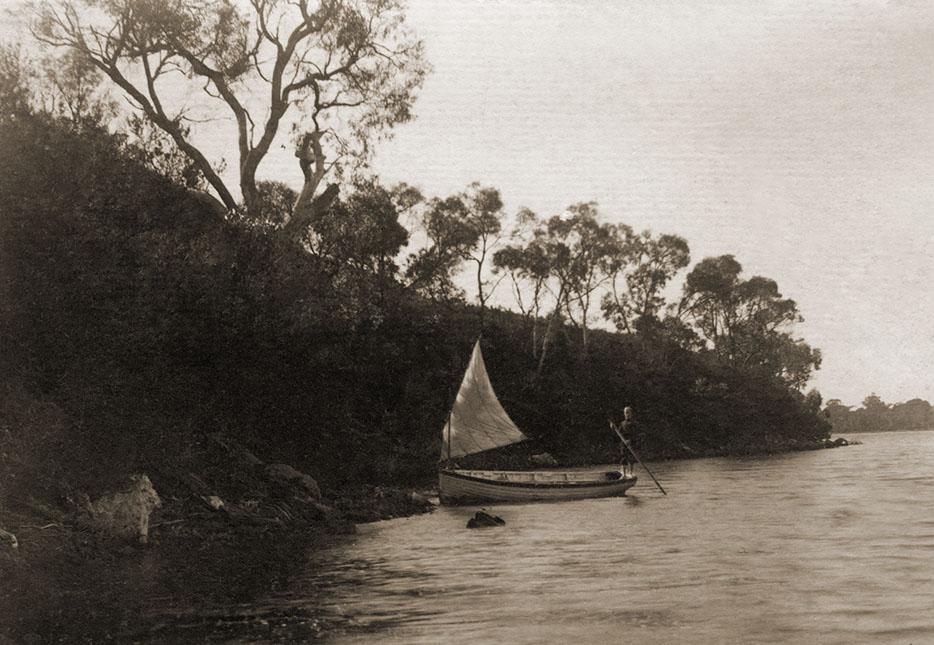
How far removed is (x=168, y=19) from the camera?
1315 inches

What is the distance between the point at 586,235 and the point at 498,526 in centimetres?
4716

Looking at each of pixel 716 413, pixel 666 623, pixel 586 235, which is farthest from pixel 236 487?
pixel 716 413

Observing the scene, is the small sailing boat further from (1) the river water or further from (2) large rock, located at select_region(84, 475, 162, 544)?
(2) large rock, located at select_region(84, 475, 162, 544)

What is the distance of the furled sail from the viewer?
112 feet

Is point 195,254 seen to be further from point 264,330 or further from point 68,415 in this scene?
point 68,415

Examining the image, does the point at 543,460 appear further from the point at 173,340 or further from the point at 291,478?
Result: the point at 173,340

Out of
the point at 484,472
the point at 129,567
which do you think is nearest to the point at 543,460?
the point at 484,472

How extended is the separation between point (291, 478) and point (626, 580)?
13.7m

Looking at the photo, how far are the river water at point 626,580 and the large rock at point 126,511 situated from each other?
138 inches

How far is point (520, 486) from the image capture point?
34.0 m

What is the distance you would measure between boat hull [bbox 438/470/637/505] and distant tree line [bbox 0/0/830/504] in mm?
4358

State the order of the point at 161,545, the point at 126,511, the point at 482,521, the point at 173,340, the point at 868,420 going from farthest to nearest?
the point at 868,420 < the point at 482,521 < the point at 173,340 < the point at 161,545 < the point at 126,511

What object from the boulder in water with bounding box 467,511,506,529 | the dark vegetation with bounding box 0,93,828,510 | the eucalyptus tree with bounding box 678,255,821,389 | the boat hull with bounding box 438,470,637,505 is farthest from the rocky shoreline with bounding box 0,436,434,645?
the eucalyptus tree with bounding box 678,255,821,389

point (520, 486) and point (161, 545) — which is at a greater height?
point (520, 486)
